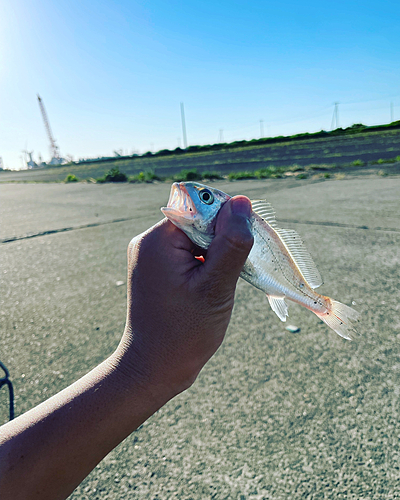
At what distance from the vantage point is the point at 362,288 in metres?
3.92

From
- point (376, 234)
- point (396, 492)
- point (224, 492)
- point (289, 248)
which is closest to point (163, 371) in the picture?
point (289, 248)

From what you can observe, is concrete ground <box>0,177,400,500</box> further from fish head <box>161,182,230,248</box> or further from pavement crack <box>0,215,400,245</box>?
fish head <box>161,182,230,248</box>

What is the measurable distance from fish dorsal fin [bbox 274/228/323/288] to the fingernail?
0.28m

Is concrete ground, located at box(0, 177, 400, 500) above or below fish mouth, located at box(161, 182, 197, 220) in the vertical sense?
below

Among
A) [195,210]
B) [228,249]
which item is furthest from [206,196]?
[228,249]

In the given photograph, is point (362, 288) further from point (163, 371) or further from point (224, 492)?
point (163, 371)

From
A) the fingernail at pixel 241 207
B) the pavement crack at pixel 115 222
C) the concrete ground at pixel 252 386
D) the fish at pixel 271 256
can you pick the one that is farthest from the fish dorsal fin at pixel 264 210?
the pavement crack at pixel 115 222

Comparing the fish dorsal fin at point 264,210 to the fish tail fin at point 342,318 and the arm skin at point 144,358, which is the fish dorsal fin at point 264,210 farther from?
the fish tail fin at point 342,318

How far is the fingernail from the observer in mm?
1259

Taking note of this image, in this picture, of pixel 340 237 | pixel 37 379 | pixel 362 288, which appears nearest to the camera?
pixel 37 379

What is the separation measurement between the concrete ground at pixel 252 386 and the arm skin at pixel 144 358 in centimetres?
94

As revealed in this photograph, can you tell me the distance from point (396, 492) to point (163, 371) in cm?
139

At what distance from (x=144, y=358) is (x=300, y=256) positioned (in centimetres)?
73

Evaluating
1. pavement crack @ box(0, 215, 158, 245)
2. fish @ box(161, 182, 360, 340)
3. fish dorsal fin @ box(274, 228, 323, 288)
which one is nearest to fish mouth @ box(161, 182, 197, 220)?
fish @ box(161, 182, 360, 340)
